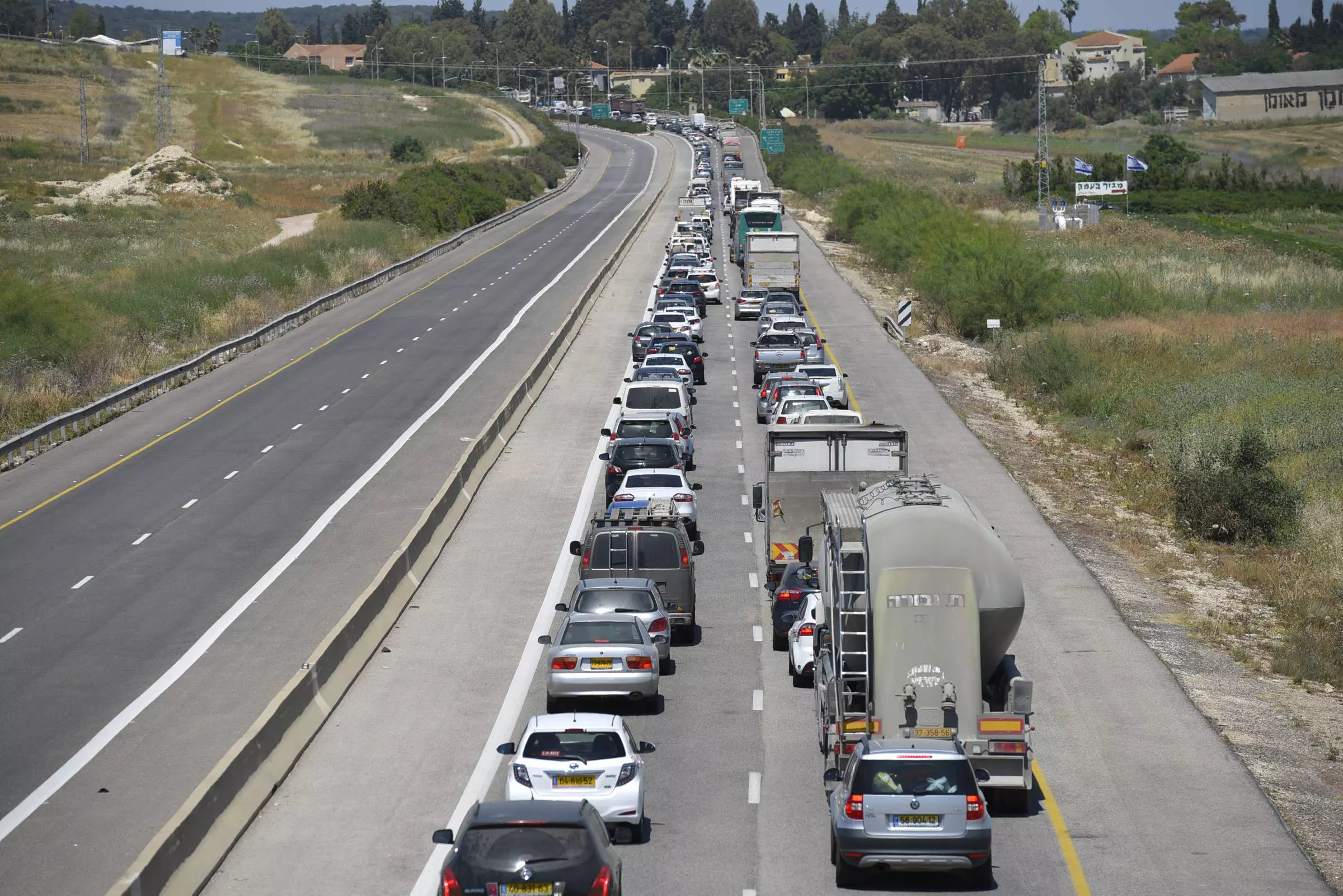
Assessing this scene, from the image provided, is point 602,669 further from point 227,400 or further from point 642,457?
point 227,400

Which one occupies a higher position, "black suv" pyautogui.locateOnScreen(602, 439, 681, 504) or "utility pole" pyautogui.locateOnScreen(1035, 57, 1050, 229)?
"utility pole" pyautogui.locateOnScreen(1035, 57, 1050, 229)

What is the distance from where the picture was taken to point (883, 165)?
170 metres

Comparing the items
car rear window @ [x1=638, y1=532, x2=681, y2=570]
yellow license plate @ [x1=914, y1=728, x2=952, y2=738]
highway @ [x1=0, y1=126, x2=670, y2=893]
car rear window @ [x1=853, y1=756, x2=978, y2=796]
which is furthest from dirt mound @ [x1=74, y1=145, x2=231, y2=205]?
car rear window @ [x1=853, y1=756, x2=978, y2=796]

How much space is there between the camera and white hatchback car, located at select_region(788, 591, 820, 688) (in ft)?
76.0

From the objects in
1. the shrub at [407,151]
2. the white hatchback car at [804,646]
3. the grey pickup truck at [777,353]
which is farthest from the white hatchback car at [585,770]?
the shrub at [407,151]

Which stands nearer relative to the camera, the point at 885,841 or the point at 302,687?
the point at 885,841

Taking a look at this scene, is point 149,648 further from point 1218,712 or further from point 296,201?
point 296,201

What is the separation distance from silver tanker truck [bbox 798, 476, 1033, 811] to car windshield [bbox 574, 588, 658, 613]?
5.74 meters

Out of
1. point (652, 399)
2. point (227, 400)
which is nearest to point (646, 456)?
point (652, 399)

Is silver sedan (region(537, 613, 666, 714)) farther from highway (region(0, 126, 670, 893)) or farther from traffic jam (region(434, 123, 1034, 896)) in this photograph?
highway (region(0, 126, 670, 893))

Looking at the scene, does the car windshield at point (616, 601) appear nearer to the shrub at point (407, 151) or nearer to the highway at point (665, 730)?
the highway at point (665, 730)

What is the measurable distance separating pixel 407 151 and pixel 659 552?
142m


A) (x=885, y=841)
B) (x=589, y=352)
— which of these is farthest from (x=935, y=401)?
(x=885, y=841)

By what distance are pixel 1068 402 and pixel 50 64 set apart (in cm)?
17404
